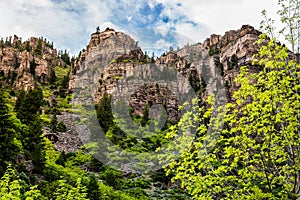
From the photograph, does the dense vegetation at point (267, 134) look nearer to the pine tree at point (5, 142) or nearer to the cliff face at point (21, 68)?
the pine tree at point (5, 142)

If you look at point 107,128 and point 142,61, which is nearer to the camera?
point 107,128

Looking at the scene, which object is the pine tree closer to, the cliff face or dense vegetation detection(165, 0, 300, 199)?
dense vegetation detection(165, 0, 300, 199)

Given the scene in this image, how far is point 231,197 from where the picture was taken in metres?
9.38

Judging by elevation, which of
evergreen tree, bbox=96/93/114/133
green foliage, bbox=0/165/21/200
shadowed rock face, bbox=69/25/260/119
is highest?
shadowed rock face, bbox=69/25/260/119

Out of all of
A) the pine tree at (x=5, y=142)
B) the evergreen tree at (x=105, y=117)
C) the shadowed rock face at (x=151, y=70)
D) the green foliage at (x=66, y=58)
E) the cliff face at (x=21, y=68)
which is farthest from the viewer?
the green foliage at (x=66, y=58)

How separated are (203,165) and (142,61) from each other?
89884 mm

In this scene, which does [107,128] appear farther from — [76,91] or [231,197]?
[231,197]

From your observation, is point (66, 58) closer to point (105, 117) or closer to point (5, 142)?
point (105, 117)

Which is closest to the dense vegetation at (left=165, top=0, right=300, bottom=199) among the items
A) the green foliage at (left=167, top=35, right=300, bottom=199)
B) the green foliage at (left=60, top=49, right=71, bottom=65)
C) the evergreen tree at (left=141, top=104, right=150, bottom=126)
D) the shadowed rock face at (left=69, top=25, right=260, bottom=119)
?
the green foliage at (left=167, top=35, right=300, bottom=199)

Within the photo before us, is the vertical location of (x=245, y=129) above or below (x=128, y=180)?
above

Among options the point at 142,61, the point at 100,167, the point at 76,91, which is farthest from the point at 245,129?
the point at 142,61

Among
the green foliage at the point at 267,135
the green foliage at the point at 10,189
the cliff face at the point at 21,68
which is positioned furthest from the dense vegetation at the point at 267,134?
the cliff face at the point at 21,68

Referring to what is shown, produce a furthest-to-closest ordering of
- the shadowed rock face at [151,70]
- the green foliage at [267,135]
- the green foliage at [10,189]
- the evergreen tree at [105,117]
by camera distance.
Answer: the shadowed rock face at [151,70]
the evergreen tree at [105,117]
the green foliage at [10,189]
the green foliage at [267,135]

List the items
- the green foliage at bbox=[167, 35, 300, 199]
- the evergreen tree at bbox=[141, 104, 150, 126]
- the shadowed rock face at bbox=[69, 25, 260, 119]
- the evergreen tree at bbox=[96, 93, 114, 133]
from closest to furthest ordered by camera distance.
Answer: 1. the green foliage at bbox=[167, 35, 300, 199]
2. the evergreen tree at bbox=[96, 93, 114, 133]
3. the evergreen tree at bbox=[141, 104, 150, 126]
4. the shadowed rock face at bbox=[69, 25, 260, 119]
